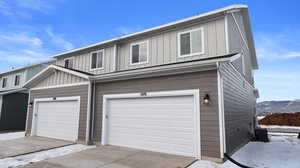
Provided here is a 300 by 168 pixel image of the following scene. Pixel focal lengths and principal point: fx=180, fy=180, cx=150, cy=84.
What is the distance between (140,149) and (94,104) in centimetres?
297

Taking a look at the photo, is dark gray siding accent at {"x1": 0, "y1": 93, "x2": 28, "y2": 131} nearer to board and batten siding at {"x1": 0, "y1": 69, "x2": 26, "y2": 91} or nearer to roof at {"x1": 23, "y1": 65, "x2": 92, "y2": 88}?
roof at {"x1": 23, "y1": 65, "x2": 92, "y2": 88}

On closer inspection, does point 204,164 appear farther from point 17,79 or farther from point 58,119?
point 17,79

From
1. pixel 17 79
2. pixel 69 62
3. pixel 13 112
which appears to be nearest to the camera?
pixel 69 62

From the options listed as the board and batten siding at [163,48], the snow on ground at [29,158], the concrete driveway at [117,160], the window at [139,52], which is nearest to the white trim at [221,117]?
the concrete driveway at [117,160]

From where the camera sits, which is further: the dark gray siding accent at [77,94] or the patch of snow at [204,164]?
the dark gray siding accent at [77,94]

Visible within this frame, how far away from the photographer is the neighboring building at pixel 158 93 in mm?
5508

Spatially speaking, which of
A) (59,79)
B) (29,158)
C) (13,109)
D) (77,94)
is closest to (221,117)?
(29,158)

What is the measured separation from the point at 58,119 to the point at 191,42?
7484 millimetres

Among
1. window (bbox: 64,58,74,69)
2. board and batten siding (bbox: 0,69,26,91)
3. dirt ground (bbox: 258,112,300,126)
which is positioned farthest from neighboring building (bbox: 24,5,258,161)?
dirt ground (bbox: 258,112,300,126)

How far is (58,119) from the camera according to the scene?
9094 mm

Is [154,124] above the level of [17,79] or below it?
below

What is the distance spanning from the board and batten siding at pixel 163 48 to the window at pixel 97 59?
9.9 inches

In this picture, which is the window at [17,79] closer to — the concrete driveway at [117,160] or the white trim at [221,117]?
the concrete driveway at [117,160]

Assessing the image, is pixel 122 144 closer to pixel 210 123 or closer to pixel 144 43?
pixel 210 123
